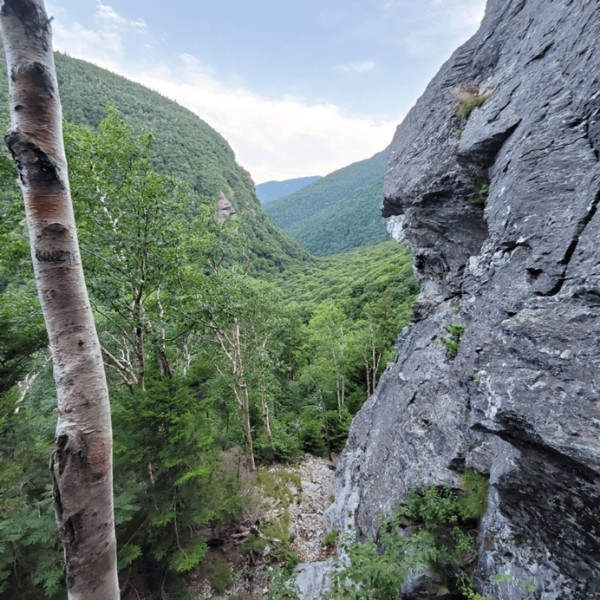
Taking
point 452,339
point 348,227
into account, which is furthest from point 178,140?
point 452,339

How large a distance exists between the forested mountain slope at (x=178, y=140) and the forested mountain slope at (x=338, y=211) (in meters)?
24.7

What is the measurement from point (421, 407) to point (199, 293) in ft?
20.8

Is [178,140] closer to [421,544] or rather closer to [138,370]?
[138,370]

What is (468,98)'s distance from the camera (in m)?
7.45

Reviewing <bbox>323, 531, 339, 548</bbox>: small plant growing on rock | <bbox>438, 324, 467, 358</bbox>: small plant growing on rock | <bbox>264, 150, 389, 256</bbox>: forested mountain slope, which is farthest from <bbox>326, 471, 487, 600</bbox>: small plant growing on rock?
<bbox>264, 150, 389, 256</bbox>: forested mountain slope

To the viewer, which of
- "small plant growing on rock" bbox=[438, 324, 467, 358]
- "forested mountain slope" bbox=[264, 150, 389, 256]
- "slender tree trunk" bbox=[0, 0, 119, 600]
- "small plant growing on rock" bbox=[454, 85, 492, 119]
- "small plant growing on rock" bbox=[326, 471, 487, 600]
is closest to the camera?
"slender tree trunk" bbox=[0, 0, 119, 600]

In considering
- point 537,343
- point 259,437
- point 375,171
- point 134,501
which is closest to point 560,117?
point 537,343

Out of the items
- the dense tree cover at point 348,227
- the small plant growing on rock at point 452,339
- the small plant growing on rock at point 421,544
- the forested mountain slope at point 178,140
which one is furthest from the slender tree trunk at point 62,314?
the dense tree cover at point 348,227

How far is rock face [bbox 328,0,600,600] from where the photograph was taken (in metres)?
3.09

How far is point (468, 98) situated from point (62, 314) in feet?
30.5

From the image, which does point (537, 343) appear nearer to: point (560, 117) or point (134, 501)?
point (560, 117)

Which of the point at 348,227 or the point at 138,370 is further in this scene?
the point at 348,227

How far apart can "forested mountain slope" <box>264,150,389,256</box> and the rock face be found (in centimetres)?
7739

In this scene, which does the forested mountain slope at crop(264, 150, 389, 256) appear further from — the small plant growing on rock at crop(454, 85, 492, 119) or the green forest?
the green forest
